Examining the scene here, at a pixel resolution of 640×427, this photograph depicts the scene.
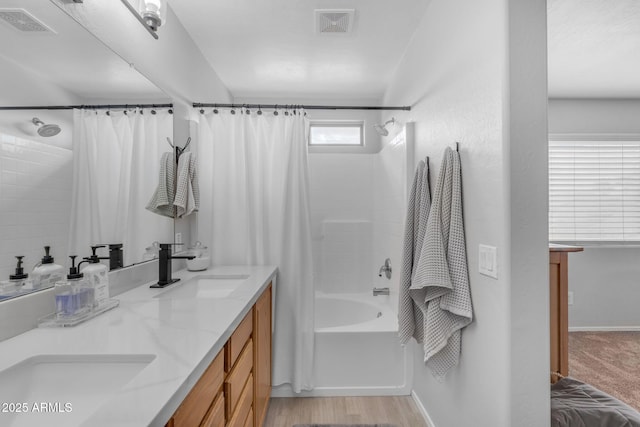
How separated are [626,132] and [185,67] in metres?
4.42

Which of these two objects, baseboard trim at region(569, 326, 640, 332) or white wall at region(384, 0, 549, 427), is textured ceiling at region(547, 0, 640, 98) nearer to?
white wall at region(384, 0, 549, 427)

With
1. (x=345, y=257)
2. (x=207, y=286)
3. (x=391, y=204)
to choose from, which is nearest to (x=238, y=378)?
(x=207, y=286)

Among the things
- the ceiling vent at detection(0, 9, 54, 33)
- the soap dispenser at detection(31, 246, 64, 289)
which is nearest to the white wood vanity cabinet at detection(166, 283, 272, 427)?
the soap dispenser at detection(31, 246, 64, 289)

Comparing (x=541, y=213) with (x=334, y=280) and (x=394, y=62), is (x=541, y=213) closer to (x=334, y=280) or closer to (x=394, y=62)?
(x=394, y=62)

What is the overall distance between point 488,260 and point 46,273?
5.23 feet

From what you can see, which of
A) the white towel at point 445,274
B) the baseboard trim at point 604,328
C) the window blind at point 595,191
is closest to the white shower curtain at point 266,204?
the white towel at point 445,274

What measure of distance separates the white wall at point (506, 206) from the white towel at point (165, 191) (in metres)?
1.63

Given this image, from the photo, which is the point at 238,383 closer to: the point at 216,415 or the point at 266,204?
the point at 216,415

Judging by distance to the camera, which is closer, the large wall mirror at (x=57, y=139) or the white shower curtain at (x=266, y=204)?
the large wall mirror at (x=57, y=139)

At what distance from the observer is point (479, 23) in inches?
54.9

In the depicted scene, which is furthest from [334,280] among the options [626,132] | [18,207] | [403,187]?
[626,132]

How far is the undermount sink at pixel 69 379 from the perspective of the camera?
0.79 meters

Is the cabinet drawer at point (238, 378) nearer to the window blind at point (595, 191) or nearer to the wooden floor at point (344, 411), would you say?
the wooden floor at point (344, 411)

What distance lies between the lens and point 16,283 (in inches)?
40.9
